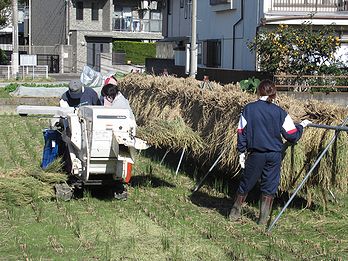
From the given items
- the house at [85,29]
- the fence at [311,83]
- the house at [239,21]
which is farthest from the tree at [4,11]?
the fence at [311,83]

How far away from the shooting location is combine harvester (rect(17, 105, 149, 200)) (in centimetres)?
744

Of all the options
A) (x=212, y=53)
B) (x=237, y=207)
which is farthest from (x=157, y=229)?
(x=212, y=53)

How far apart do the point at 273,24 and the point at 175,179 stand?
13.9 meters

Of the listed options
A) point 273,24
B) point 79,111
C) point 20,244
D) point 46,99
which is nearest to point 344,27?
point 273,24

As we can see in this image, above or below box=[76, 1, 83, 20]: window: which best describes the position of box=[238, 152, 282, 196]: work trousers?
below

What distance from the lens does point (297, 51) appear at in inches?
774

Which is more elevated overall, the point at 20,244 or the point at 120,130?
the point at 120,130

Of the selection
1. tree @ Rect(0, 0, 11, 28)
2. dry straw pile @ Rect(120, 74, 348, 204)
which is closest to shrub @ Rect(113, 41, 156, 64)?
tree @ Rect(0, 0, 11, 28)

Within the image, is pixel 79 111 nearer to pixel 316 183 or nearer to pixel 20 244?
pixel 20 244

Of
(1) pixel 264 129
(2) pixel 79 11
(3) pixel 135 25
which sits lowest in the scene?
(1) pixel 264 129

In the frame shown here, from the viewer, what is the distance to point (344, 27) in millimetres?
22922

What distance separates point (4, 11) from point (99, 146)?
41925 mm

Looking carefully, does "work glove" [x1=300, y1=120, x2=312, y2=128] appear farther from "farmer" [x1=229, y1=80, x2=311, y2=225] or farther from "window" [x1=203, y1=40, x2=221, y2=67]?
"window" [x1=203, y1=40, x2=221, y2=67]

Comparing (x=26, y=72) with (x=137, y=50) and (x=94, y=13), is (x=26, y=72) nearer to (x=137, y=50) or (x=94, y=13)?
(x=137, y=50)
